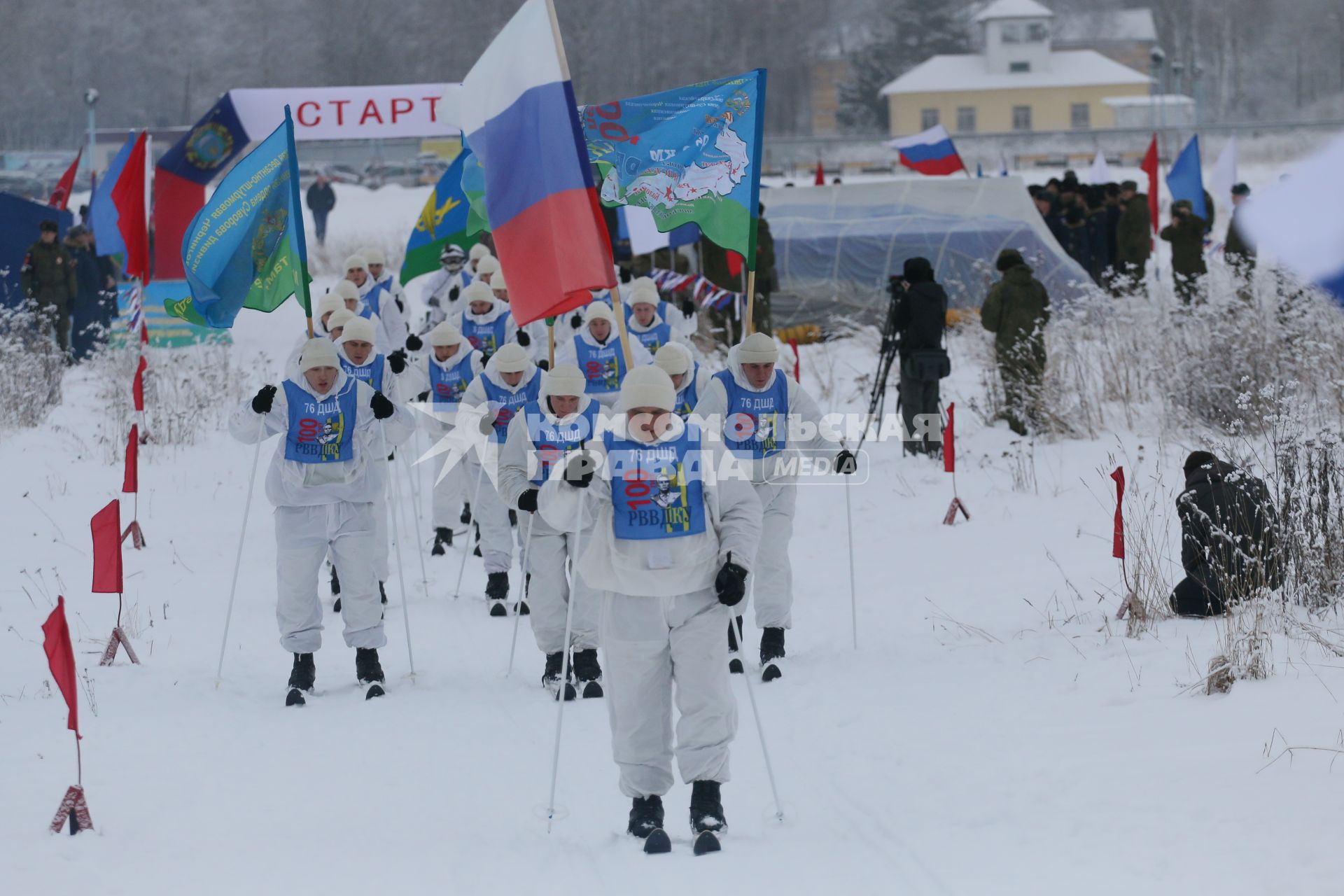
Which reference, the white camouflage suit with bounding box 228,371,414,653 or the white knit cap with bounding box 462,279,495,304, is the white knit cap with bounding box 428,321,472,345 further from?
the white camouflage suit with bounding box 228,371,414,653

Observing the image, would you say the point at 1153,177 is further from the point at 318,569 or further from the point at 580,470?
the point at 580,470

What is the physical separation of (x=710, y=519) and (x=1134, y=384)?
31.7 ft

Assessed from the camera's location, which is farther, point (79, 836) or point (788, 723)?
point (788, 723)

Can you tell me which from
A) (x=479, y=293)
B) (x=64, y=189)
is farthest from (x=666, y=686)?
(x=64, y=189)

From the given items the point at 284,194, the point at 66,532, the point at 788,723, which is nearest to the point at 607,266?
the point at 788,723

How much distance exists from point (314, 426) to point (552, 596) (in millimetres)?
1537

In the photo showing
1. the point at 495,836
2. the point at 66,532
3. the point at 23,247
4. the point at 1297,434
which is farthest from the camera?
the point at 23,247

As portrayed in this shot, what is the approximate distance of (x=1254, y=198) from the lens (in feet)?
10.9

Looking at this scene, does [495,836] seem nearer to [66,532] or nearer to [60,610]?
[60,610]

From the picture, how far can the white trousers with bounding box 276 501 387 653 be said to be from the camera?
8641 millimetres

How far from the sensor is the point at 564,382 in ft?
26.8

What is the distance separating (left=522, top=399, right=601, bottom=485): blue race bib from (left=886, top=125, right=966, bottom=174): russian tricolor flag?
56.8 feet

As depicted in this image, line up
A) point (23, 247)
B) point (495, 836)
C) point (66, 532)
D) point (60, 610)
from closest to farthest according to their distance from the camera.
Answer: point (60, 610)
point (495, 836)
point (66, 532)
point (23, 247)

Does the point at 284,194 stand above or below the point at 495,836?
above
